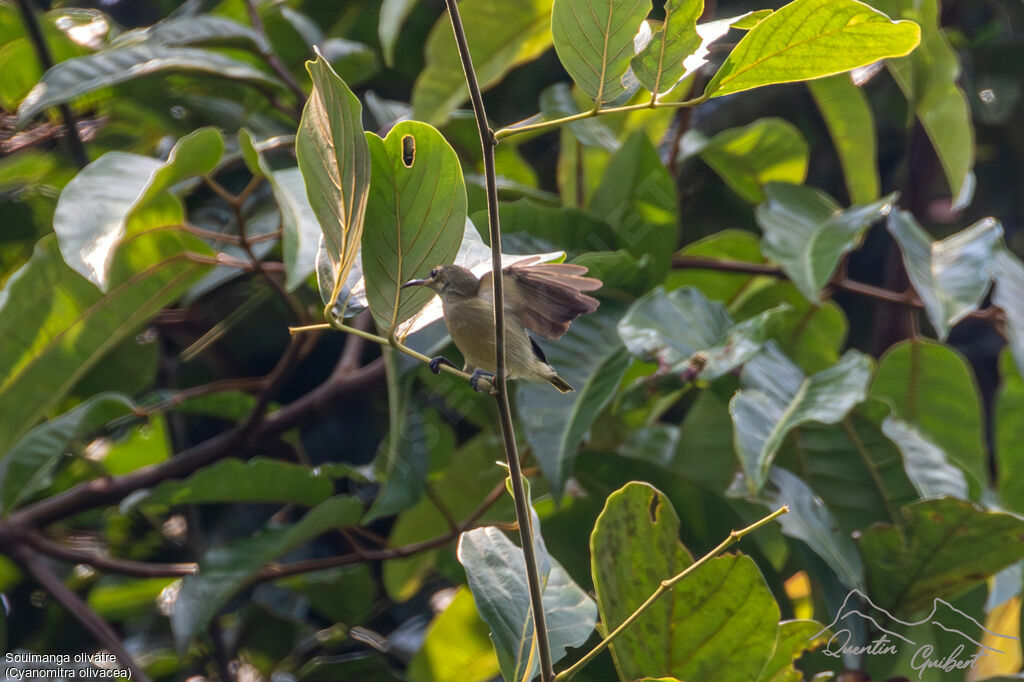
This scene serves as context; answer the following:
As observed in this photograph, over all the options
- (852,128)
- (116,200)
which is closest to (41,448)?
(116,200)

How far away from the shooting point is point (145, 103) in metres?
1.50

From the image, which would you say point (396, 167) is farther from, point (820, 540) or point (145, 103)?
point (145, 103)

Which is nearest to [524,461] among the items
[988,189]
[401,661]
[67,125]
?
[401,661]

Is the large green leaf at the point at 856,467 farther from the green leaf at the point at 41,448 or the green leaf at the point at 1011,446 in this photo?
the green leaf at the point at 41,448

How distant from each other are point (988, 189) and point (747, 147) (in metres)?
0.92

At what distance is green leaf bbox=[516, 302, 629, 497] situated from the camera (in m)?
0.95

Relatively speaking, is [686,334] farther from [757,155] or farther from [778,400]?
[757,155]

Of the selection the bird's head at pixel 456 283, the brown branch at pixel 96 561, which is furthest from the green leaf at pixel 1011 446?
the brown branch at pixel 96 561

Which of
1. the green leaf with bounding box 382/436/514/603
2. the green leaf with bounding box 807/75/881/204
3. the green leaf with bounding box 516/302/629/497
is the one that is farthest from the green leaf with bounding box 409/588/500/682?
the green leaf with bounding box 807/75/881/204

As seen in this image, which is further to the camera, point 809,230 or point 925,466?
point 809,230

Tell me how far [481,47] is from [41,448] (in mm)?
834

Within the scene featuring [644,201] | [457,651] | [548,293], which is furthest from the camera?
[644,201]

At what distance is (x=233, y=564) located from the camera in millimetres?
1146

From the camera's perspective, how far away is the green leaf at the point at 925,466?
42.9 inches
